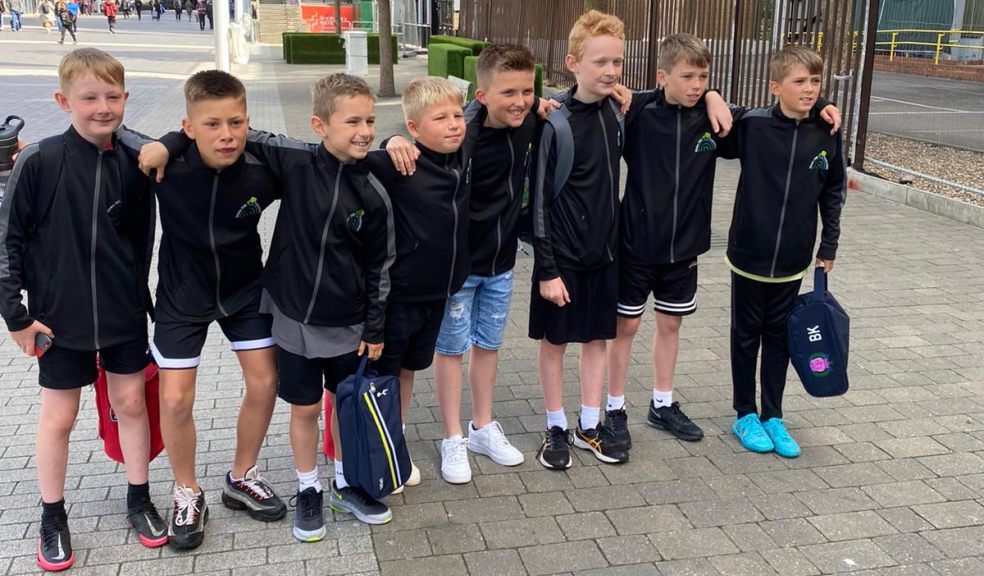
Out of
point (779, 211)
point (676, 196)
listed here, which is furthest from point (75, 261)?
point (779, 211)

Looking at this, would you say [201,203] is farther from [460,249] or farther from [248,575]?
[248,575]

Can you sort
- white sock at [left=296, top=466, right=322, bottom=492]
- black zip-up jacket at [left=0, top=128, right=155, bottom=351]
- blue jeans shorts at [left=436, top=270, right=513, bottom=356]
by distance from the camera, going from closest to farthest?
1. black zip-up jacket at [left=0, top=128, right=155, bottom=351]
2. white sock at [left=296, top=466, right=322, bottom=492]
3. blue jeans shorts at [left=436, top=270, right=513, bottom=356]

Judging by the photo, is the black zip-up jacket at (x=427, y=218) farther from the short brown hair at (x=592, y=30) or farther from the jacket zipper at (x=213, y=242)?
the short brown hair at (x=592, y=30)

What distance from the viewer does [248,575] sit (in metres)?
3.17

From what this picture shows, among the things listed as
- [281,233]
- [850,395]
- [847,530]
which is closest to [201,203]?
[281,233]

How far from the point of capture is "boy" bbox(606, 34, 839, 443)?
153 inches

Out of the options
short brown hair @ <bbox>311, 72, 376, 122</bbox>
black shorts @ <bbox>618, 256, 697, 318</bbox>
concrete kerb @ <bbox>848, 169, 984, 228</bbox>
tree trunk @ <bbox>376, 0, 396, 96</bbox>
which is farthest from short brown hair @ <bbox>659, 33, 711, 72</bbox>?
tree trunk @ <bbox>376, 0, 396, 96</bbox>

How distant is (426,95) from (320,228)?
66 centimetres

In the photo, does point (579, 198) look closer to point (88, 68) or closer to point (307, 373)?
point (307, 373)

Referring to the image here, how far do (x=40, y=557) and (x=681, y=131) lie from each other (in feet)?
9.96

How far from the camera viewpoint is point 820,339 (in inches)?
159

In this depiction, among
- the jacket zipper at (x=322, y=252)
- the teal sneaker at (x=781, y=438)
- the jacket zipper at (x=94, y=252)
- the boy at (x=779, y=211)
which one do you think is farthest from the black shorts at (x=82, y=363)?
the teal sneaker at (x=781, y=438)

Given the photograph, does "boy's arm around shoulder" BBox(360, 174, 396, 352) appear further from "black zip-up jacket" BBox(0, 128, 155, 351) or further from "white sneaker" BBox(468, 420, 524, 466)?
"white sneaker" BBox(468, 420, 524, 466)

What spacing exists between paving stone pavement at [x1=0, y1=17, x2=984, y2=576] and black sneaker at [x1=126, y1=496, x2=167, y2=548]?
6 cm
